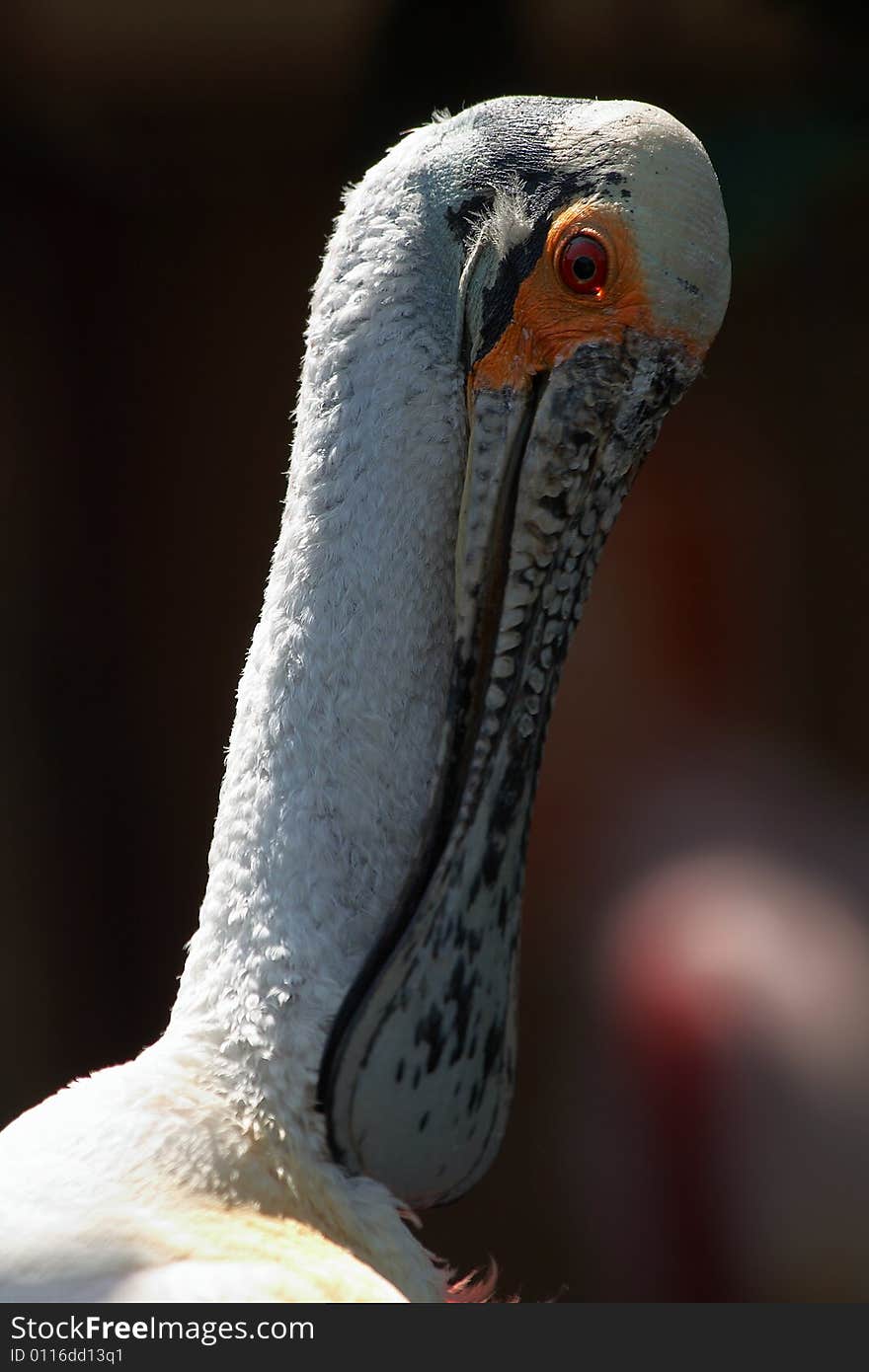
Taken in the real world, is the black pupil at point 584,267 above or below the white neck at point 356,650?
above

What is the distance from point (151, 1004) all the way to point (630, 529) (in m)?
1.83

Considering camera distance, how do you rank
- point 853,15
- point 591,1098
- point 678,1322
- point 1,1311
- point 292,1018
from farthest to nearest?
point 591,1098, point 853,15, point 678,1322, point 292,1018, point 1,1311

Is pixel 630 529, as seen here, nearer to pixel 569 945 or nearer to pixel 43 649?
pixel 569 945

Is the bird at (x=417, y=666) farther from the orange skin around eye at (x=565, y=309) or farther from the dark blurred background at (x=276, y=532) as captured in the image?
the dark blurred background at (x=276, y=532)

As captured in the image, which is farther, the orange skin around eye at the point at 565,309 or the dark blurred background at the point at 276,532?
the dark blurred background at the point at 276,532

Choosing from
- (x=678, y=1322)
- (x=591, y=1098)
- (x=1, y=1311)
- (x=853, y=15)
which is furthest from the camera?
(x=591, y=1098)

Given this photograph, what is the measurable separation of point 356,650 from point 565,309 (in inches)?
16.6

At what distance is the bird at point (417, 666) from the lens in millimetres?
1565

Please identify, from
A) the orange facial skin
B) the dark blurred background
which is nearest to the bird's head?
the orange facial skin

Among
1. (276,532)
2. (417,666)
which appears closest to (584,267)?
(417,666)

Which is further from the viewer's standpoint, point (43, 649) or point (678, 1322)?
point (43, 649)

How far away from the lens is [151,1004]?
13.7ft

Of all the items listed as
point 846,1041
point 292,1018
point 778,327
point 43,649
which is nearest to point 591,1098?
point 846,1041

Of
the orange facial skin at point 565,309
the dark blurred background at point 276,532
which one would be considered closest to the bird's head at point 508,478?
the orange facial skin at point 565,309
